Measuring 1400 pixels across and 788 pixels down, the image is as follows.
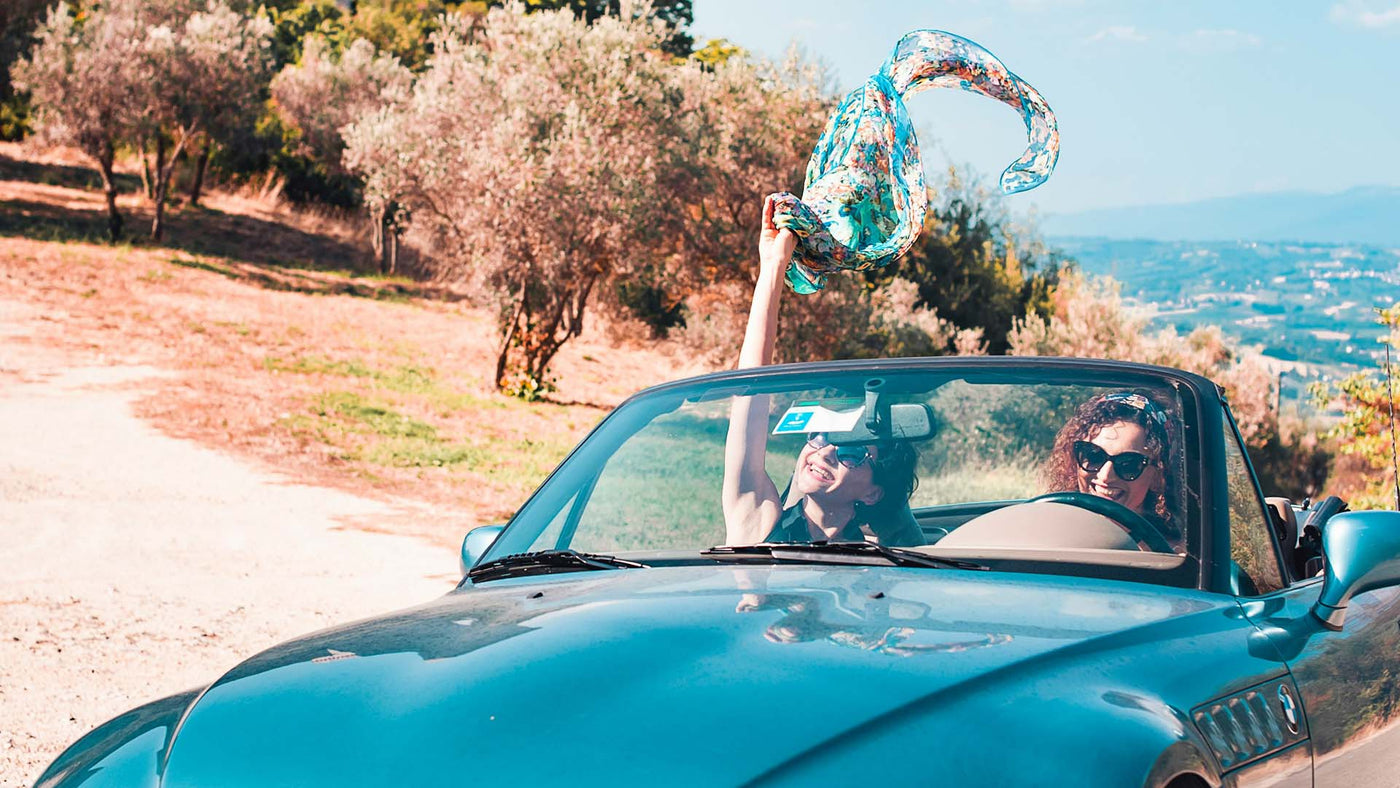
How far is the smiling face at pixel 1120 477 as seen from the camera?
2.91m

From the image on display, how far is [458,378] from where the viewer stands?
23.1 meters

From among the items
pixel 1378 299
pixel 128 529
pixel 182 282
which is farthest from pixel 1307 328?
pixel 128 529

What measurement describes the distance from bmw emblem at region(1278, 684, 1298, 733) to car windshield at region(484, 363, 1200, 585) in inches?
11.0

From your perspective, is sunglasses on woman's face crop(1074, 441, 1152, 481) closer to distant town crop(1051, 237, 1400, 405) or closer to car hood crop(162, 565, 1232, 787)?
car hood crop(162, 565, 1232, 787)

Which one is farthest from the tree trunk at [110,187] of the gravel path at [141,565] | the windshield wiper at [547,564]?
the windshield wiper at [547,564]

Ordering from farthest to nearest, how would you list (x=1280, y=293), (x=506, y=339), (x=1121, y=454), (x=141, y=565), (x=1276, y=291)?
(x=1276, y=291) < (x=1280, y=293) < (x=506, y=339) < (x=141, y=565) < (x=1121, y=454)

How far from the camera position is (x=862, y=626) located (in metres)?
2.12

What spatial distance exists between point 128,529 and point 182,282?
17.6m

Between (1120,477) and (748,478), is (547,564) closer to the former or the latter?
(748,478)

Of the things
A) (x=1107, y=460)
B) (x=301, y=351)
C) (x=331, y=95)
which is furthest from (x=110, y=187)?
(x=1107, y=460)

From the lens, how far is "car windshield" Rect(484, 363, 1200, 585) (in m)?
2.85

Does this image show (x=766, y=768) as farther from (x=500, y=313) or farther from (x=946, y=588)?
(x=500, y=313)

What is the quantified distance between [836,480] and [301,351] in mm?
20504

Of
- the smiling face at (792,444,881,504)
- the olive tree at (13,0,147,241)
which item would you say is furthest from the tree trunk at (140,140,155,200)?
the smiling face at (792,444,881,504)
